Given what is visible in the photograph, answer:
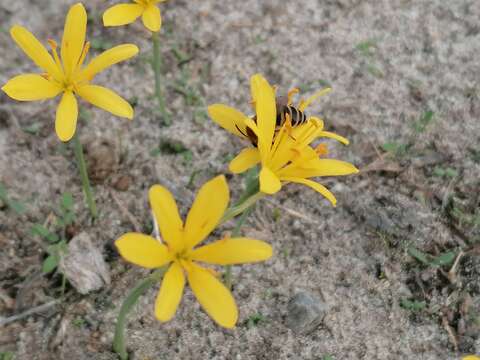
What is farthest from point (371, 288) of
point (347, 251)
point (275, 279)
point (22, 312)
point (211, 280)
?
point (22, 312)

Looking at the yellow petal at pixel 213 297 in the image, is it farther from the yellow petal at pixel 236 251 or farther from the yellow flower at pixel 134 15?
the yellow flower at pixel 134 15

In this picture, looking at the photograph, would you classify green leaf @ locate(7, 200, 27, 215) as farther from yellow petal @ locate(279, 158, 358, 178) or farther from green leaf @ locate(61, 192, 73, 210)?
yellow petal @ locate(279, 158, 358, 178)

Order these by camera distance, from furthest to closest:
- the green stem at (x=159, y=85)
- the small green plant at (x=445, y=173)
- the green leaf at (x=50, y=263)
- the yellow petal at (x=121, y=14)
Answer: the small green plant at (x=445, y=173)
the green stem at (x=159, y=85)
the yellow petal at (x=121, y=14)
the green leaf at (x=50, y=263)

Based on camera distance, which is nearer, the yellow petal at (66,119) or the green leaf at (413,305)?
the yellow petal at (66,119)

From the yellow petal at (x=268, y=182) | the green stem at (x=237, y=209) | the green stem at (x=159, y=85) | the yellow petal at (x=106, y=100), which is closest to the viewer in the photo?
the yellow petal at (x=268, y=182)

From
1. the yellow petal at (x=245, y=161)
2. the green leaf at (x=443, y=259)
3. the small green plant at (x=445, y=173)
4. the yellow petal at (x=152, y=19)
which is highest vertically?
the yellow petal at (x=152, y=19)

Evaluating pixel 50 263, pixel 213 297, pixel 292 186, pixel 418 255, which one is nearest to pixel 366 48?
pixel 292 186

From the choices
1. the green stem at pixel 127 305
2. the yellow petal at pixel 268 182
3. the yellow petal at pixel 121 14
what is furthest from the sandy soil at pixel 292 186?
the yellow petal at pixel 268 182
